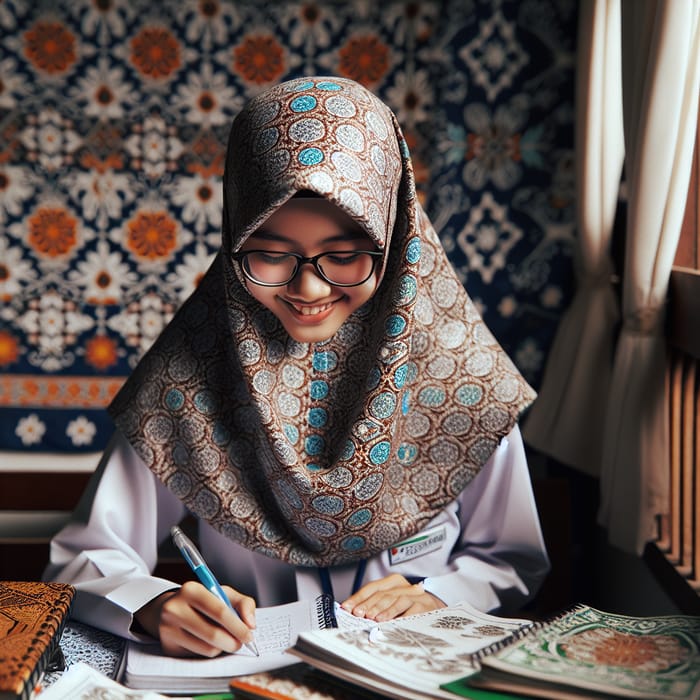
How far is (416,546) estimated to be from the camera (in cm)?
125

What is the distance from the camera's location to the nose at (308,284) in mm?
1093

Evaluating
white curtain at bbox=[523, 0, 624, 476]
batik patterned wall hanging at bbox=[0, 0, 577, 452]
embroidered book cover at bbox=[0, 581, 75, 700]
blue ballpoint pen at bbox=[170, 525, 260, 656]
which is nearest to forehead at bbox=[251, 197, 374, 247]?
blue ballpoint pen at bbox=[170, 525, 260, 656]

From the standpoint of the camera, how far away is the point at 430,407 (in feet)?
4.15

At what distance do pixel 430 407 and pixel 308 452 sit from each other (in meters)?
0.21

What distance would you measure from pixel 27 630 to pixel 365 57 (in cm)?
197

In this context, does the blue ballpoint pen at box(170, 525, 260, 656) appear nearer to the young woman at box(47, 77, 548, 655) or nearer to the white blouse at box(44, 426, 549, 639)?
the young woman at box(47, 77, 548, 655)

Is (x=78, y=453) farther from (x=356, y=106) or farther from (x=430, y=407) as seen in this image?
(x=356, y=106)

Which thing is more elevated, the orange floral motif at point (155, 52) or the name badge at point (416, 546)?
the orange floral motif at point (155, 52)

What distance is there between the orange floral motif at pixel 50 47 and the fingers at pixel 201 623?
181 centimetres

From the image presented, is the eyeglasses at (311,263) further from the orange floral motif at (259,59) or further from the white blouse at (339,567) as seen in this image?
the orange floral motif at (259,59)

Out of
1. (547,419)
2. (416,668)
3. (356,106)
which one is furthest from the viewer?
(547,419)

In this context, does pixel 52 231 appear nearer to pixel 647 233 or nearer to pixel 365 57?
pixel 365 57

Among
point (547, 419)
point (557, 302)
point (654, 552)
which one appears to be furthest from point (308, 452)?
point (557, 302)

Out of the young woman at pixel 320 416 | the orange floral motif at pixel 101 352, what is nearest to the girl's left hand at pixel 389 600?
the young woman at pixel 320 416
